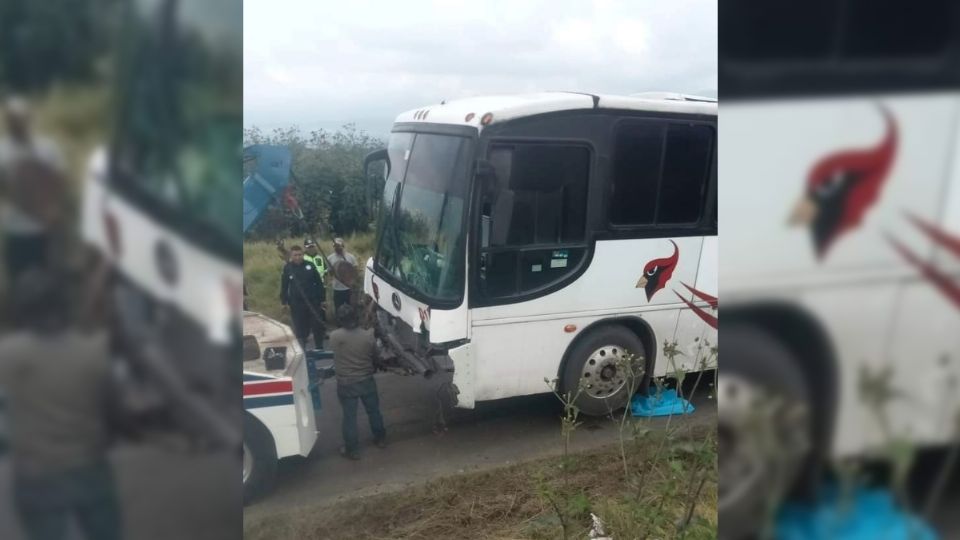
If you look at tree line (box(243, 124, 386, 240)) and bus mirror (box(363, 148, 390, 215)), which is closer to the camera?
tree line (box(243, 124, 386, 240))

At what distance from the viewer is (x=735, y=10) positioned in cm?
84

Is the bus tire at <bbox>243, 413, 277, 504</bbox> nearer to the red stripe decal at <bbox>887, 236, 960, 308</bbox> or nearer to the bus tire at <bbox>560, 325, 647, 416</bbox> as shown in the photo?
the bus tire at <bbox>560, 325, 647, 416</bbox>

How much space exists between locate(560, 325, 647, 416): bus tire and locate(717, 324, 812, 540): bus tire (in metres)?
1.89

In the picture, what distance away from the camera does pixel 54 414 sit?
1.07 m

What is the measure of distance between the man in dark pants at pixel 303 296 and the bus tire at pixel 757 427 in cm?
118

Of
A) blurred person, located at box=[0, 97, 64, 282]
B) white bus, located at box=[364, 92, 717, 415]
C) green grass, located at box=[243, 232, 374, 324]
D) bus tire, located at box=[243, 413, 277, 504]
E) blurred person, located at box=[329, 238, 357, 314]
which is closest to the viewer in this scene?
blurred person, located at box=[0, 97, 64, 282]

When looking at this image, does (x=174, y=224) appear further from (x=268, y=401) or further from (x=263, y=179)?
(x=268, y=401)

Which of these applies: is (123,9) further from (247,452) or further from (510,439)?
(510,439)

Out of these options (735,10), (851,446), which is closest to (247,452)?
(851,446)

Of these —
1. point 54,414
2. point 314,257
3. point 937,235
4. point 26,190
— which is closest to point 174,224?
point 26,190

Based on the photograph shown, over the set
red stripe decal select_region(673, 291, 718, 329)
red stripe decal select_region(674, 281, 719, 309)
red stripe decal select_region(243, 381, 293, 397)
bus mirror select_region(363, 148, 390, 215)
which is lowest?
red stripe decal select_region(243, 381, 293, 397)

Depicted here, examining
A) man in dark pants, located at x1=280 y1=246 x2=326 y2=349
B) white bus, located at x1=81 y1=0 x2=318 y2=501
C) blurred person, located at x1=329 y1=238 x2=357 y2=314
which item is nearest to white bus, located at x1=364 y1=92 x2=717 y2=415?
blurred person, located at x1=329 y1=238 x2=357 y2=314

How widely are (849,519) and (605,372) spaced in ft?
6.37

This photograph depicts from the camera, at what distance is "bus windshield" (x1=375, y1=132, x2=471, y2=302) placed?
2207 mm
